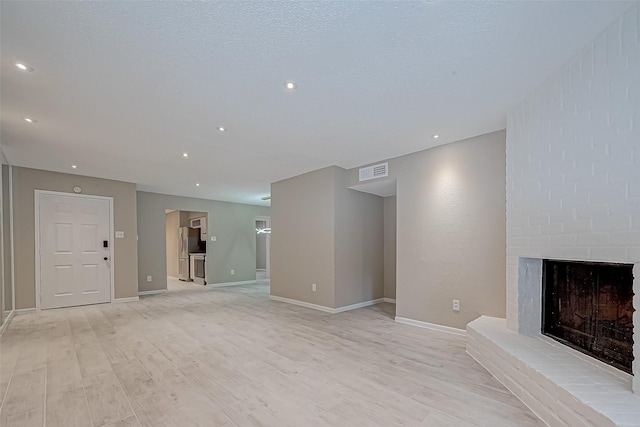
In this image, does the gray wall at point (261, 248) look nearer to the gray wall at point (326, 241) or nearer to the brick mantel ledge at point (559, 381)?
the gray wall at point (326, 241)

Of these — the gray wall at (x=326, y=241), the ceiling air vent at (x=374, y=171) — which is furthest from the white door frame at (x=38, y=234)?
the ceiling air vent at (x=374, y=171)

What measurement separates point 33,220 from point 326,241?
200 inches

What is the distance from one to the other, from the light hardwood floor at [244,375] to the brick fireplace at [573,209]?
11.9 inches

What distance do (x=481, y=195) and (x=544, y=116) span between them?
125 cm

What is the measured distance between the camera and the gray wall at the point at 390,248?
5680 millimetres

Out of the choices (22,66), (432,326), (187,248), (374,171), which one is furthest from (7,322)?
(432,326)

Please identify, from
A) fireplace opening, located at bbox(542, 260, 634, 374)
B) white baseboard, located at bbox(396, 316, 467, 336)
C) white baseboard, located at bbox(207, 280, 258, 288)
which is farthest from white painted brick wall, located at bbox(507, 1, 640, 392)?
white baseboard, located at bbox(207, 280, 258, 288)

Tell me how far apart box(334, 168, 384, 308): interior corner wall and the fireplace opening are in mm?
2852

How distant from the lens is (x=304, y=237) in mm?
5457

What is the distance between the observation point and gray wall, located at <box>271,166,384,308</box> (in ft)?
16.3

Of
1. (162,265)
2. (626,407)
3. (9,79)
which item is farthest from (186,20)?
(162,265)

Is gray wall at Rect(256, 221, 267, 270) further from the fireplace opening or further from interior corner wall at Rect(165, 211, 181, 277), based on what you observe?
the fireplace opening

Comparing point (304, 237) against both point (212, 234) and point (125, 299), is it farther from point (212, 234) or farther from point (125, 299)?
point (125, 299)

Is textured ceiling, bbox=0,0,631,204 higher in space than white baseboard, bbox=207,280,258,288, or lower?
higher
